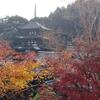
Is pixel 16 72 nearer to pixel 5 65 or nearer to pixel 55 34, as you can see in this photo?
pixel 5 65

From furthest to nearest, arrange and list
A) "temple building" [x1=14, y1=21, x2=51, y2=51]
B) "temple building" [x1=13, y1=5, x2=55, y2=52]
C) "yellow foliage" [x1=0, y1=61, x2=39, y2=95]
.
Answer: "temple building" [x1=14, y1=21, x2=51, y2=51], "temple building" [x1=13, y1=5, x2=55, y2=52], "yellow foliage" [x1=0, y1=61, x2=39, y2=95]

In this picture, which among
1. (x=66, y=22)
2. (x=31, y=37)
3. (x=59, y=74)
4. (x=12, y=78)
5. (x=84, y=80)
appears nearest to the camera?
(x=84, y=80)

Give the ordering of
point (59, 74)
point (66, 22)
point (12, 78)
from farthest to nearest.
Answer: point (66, 22) → point (12, 78) → point (59, 74)

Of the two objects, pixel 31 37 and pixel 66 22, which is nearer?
pixel 66 22

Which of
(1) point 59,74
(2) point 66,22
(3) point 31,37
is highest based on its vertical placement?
(2) point 66,22

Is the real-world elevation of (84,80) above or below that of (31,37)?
below

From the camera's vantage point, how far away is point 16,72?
11305 mm

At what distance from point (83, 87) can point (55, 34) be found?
69.7ft

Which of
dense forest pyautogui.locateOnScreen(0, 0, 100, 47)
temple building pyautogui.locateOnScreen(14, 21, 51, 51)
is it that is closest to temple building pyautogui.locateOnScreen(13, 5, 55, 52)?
temple building pyautogui.locateOnScreen(14, 21, 51, 51)

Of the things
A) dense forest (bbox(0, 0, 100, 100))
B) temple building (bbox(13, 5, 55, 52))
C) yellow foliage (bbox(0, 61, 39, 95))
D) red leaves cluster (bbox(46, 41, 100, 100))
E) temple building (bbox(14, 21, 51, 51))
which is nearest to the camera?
red leaves cluster (bbox(46, 41, 100, 100))

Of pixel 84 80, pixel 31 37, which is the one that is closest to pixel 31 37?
pixel 31 37

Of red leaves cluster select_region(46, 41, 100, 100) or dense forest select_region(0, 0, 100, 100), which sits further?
dense forest select_region(0, 0, 100, 100)

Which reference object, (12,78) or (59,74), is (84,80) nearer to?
(59,74)

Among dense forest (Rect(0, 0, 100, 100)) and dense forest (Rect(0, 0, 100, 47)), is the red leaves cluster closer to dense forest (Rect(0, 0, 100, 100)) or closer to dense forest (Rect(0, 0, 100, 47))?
dense forest (Rect(0, 0, 100, 100))
